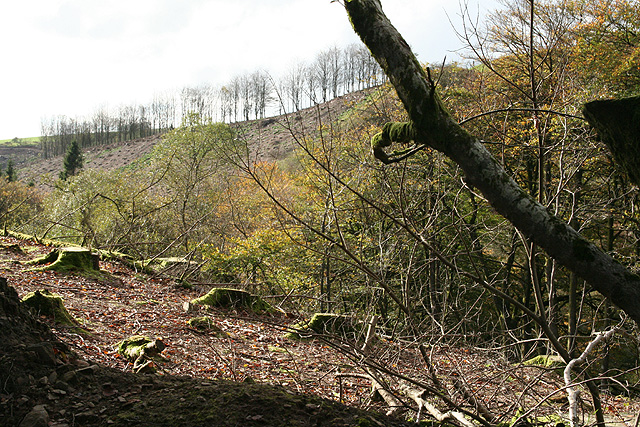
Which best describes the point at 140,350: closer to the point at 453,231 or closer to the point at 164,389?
the point at 164,389

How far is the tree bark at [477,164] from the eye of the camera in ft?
6.45

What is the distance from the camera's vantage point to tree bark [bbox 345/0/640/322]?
1.97 m

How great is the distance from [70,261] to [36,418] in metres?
5.24

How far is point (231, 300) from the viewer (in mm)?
6820

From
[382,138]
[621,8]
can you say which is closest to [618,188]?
[621,8]

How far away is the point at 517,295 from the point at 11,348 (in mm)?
14786

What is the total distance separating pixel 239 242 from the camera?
11227 mm

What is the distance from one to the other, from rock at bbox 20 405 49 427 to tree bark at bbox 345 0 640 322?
2.53m

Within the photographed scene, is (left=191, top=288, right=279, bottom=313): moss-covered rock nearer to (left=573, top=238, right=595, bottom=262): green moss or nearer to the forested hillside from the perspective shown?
the forested hillside

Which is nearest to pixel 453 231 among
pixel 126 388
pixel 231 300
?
pixel 231 300

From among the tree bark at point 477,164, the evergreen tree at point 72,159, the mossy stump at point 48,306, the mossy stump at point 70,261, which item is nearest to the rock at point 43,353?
the mossy stump at point 48,306

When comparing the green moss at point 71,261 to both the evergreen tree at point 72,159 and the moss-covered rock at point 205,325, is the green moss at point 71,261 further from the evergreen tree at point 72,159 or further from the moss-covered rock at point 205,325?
the evergreen tree at point 72,159

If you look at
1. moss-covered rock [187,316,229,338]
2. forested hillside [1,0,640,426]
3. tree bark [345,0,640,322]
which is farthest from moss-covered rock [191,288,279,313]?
tree bark [345,0,640,322]

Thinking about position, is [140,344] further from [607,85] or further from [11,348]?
[607,85]
